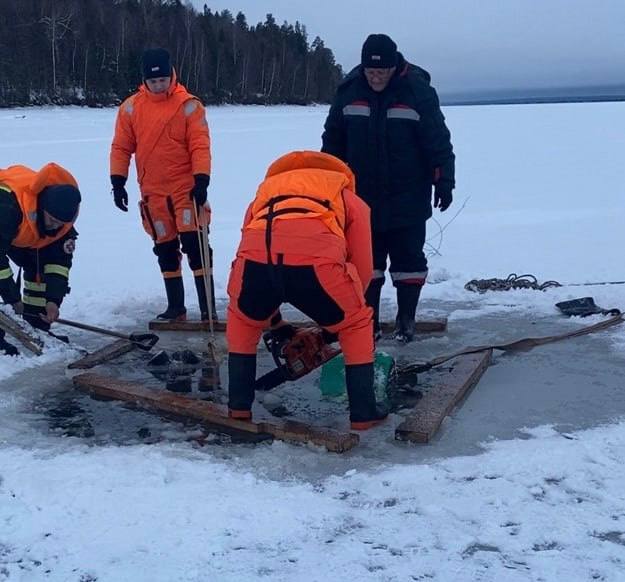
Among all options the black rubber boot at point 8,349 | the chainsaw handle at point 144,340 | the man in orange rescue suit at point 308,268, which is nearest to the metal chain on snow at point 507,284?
the chainsaw handle at point 144,340

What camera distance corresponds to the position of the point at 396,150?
4.98 meters

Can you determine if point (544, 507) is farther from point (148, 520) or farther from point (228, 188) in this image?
point (228, 188)

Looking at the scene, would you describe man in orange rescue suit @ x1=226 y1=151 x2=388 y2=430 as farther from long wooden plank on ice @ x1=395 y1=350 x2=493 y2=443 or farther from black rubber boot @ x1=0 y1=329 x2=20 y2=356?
black rubber boot @ x1=0 y1=329 x2=20 y2=356

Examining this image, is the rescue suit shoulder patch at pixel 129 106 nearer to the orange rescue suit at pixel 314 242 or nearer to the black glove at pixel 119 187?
the black glove at pixel 119 187

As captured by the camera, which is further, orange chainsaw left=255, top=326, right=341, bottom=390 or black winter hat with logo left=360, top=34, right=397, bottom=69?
black winter hat with logo left=360, top=34, right=397, bottom=69

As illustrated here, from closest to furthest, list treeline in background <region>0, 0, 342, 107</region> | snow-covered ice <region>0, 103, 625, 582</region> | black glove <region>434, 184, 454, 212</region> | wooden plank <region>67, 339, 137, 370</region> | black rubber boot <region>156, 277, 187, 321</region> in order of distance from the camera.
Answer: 1. snow-covered ice <region>0, 103, 625, 582</region>
2. wooden plank <region>67, 339, 137, 370</region>
3. black glove <region>434, 184, 454, 212</region>
4. black rubber boot <region>156, 277, 187, 321</region>
5. treeline in background <region>0, 0, 342, 107</region>

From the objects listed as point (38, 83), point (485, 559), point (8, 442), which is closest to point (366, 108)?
point (8, 442)

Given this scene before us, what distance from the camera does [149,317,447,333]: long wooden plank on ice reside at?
212 inches

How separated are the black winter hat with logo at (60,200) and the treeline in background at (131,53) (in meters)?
36.0

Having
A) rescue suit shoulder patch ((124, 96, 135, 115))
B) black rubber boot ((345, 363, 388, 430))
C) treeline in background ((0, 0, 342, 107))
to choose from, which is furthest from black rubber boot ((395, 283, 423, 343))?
treeline in background ((0, 0, 342, 107))

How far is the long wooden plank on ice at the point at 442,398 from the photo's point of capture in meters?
3.48

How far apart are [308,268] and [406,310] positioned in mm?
2001

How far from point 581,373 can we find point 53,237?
3.04 m

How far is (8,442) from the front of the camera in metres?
3.53
